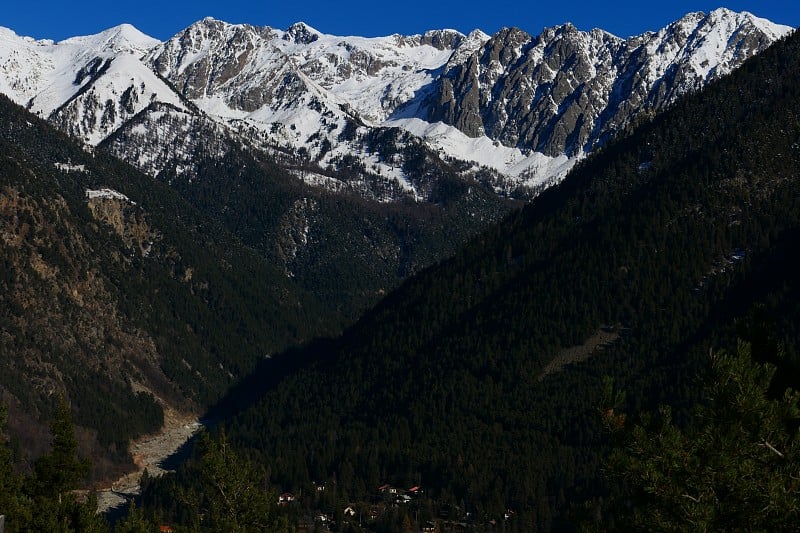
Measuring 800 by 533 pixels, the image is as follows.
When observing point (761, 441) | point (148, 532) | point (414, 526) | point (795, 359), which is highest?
point (795, 359)

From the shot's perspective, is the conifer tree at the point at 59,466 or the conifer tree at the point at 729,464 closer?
the conifer tree at the point at 729,464

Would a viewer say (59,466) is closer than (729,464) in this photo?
No

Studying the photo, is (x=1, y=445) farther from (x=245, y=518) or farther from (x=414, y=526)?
(x=414, y=526)

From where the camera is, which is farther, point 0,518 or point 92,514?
→ point 92,514

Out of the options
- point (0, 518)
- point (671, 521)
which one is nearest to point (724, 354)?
point (671, 521)

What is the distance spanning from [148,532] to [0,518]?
26.3 m

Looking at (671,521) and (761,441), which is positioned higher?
(761,441)

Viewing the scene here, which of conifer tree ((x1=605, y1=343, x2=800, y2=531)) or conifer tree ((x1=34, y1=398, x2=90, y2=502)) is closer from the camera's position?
conifer tree ((x1=605, y1=343, x2=800, y2=531))

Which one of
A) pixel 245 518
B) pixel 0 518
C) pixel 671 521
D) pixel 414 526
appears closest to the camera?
pixel 671 521

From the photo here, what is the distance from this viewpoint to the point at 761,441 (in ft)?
125

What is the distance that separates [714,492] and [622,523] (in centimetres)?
465

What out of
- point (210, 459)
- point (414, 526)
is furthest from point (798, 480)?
point (414, 526)

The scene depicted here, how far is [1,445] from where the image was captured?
76.4m

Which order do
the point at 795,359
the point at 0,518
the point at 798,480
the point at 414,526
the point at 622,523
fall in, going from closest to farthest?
the point at 798,480
the point at 622,523
the point at 795,359
the point at 0,518
the point at 414,526
